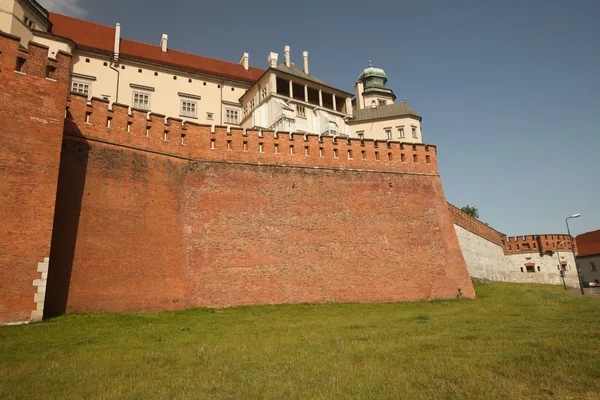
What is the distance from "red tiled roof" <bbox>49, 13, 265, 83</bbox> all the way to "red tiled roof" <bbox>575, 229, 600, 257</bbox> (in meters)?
44.8

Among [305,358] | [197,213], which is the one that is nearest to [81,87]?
[197,213]

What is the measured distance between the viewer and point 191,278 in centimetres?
1708

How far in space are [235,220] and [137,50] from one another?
22.1 meters

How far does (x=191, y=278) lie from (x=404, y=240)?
10.2m

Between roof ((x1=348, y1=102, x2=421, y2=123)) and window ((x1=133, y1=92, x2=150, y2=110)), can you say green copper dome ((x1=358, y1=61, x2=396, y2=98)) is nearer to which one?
roof ((x1=348, y1=102, x2=421, y2=123))

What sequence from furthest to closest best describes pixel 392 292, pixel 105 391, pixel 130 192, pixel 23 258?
pixel 392 292 < pixel 130 192 < pixel 23 258 < pixel 105 391

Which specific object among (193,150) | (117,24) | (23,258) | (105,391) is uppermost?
(117,24)

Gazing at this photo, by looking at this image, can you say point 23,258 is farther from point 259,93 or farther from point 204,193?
point 259,93

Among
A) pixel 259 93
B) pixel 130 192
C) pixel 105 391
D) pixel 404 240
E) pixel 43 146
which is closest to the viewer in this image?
pixel 105 391

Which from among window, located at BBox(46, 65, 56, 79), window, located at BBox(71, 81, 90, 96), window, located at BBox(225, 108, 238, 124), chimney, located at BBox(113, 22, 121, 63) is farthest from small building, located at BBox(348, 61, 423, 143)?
window, located at BBox(46, 65, 56, 79)

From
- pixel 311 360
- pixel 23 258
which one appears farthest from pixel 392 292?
pixel 23 258

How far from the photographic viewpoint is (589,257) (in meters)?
52.9

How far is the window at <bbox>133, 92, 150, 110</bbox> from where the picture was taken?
31859mm

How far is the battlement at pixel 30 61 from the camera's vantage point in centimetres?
1368
